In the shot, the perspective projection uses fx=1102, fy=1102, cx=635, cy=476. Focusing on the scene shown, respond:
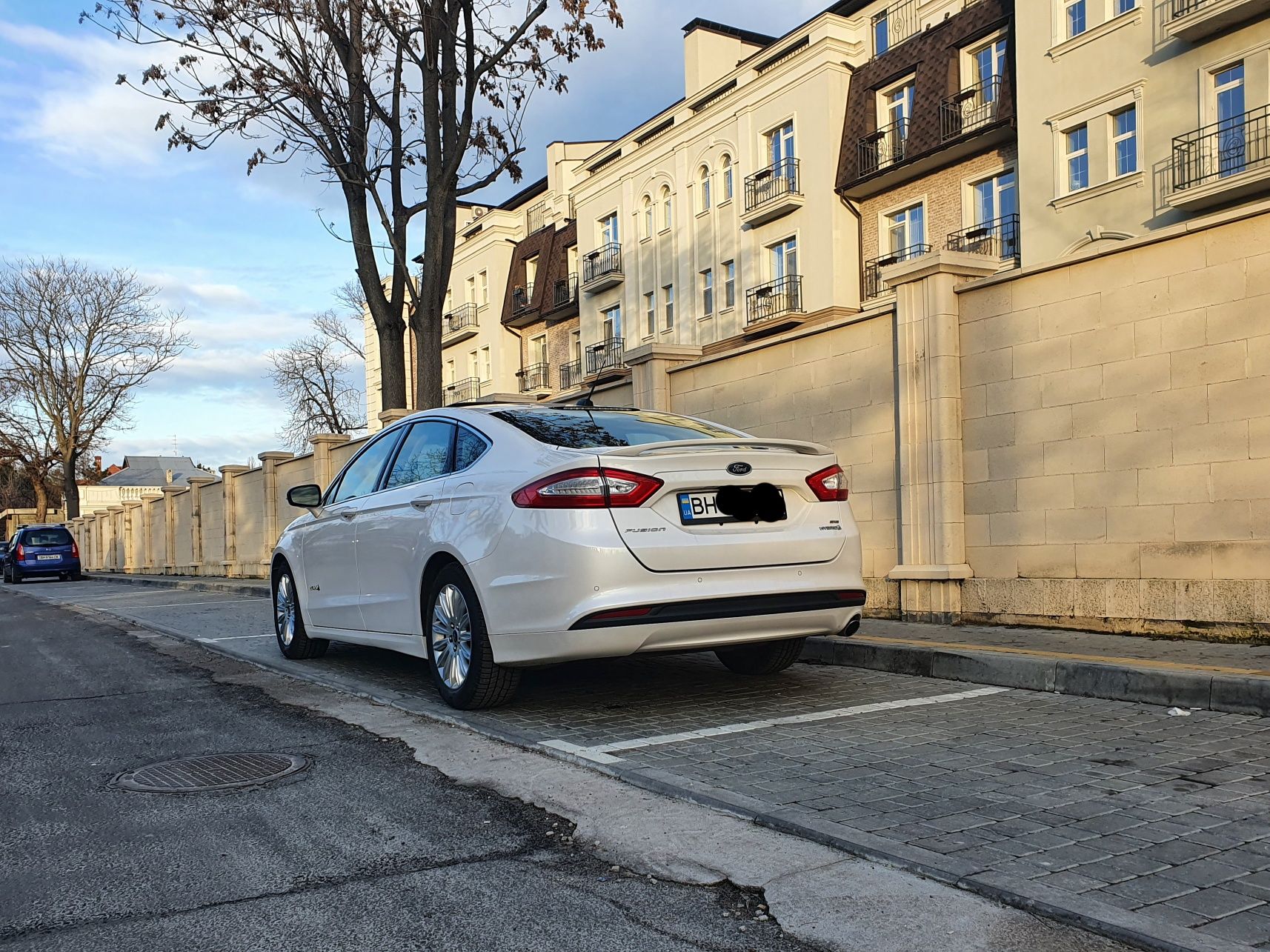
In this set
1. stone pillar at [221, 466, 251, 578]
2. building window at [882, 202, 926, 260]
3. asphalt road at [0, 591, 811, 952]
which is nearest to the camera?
asphalt road at [0, 591, 811, 952]

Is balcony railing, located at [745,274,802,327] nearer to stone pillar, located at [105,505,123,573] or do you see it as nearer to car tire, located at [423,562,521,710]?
car tire, located at [423,562,521,710]

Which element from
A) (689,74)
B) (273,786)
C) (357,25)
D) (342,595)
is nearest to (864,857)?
(273,786)

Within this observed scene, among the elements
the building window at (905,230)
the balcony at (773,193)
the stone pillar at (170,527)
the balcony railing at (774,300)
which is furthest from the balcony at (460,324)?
the building window at (905,230)

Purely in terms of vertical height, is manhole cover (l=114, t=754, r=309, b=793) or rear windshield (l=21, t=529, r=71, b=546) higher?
rear windshield (l=21, t=529, r=71, b=546)

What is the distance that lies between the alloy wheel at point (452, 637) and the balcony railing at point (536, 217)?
4087 centimetres

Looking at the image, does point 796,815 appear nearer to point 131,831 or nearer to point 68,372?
point 131,831

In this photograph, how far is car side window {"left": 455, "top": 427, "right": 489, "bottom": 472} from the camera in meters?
6.11

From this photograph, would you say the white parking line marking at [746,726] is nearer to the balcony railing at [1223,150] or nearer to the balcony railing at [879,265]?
the balcony railing at [1223,150]

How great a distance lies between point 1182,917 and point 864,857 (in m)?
0.89

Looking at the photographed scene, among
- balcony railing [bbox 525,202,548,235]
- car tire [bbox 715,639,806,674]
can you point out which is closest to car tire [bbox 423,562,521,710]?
car tire [bbox 715,639,806,674]

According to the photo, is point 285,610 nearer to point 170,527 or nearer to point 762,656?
point 762,656

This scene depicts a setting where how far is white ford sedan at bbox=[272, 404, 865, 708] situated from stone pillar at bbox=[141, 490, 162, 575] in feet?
112

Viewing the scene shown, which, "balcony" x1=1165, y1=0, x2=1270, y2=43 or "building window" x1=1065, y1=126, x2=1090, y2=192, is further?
"building window" x1=1065, y1=126, x2=1090, y2=192

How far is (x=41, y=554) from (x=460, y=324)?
803 inches
